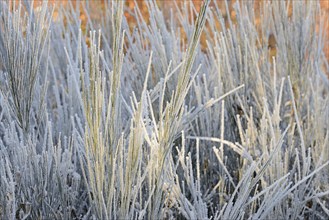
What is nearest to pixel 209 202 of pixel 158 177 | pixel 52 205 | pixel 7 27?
pixel 52 205

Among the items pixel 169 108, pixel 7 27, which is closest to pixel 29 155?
pixel 7 27

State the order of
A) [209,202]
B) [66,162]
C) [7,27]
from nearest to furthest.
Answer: [66,162] < [7,27] < [209,202]

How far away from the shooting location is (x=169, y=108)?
1.15 meters

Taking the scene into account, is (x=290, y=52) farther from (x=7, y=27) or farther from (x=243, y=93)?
(x=7, y=27)

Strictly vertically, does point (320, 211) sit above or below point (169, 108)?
below

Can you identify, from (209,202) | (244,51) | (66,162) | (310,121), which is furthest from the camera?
(244,51)

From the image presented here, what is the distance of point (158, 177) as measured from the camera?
3.94 ft

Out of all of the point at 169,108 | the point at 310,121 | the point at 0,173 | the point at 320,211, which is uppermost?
the point at 169,108

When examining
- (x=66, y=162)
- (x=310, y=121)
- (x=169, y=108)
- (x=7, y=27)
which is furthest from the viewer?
(x=310, y=121)

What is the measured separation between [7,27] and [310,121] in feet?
3.24

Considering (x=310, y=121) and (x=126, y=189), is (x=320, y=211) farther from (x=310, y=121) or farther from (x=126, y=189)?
(x=126, y=189)

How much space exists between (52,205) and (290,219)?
603mm

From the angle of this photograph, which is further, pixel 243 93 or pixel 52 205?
pixel 243 93

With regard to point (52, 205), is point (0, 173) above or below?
above
